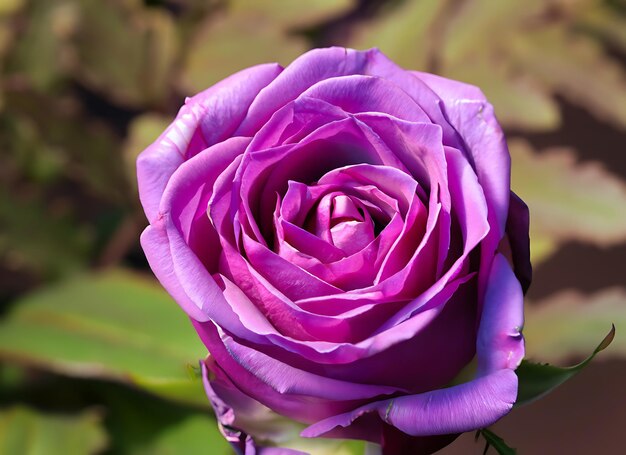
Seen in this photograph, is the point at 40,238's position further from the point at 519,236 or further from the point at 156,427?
the point at 519,236

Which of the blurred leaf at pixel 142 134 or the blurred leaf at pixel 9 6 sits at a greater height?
the blurred leaf at pixel 9 6

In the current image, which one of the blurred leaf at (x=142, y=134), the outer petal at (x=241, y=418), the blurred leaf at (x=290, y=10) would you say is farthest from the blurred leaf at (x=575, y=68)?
the outer petal at (x=241, y=418)

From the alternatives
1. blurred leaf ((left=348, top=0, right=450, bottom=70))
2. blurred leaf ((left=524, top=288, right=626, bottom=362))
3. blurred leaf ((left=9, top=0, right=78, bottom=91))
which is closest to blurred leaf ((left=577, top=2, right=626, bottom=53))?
blurred leaf ((left=348, top=0, right=450, bottom=70))

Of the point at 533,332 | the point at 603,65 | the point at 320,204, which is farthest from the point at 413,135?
the point at 603,65

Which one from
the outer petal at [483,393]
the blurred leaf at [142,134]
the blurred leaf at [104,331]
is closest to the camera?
the outer petal at [483,393]

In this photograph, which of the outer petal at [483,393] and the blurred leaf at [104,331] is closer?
the outer petal at [483,393]

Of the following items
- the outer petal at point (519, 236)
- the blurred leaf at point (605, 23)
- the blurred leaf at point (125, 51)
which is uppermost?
the outer petal at point (519, 236)

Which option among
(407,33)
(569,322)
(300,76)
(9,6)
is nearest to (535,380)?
(300,76)

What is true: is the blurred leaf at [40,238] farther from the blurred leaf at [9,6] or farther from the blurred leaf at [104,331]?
the blurred leaf at [9,6]
